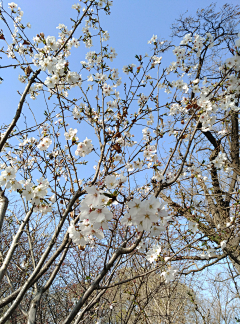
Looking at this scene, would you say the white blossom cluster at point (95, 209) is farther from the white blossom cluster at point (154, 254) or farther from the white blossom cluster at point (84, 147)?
the white blossom cluster at point (154, 254)

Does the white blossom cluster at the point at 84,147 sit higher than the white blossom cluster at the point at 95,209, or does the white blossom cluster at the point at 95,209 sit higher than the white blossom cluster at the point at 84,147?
the white blossom cluster at the point at 84,147

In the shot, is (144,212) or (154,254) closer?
(144,212)

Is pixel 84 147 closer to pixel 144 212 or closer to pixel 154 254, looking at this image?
pixel 144 212

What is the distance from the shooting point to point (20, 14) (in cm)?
298

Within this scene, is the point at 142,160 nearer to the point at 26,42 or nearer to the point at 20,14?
the point at 26,42

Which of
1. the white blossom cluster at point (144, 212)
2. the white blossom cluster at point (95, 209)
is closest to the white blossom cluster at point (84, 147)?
the white blossom cluster at point (95, 209)

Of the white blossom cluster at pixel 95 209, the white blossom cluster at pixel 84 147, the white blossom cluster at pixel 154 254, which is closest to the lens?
the white blossom cluster at pixel 95 209

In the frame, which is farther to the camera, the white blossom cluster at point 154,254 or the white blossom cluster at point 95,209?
the white blossom cluster at point 154,254

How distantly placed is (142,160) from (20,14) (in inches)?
107

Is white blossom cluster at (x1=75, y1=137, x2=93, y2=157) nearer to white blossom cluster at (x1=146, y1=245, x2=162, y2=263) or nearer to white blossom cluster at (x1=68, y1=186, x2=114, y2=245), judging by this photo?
white blossom cluster at (x1=68, y1=186, x2=114, y2=245)

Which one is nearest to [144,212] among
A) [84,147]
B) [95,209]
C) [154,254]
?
[95,209]

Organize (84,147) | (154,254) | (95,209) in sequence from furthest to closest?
(154,254)
(84,147)
(95,209)

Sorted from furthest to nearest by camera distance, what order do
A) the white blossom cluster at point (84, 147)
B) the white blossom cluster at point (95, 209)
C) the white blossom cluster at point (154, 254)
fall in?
the white blossom cluster at point (154, 254)
the white blossom cluster at point (84, 147)
the white blossom cluster at point (95, 209)

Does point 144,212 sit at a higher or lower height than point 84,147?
lower
